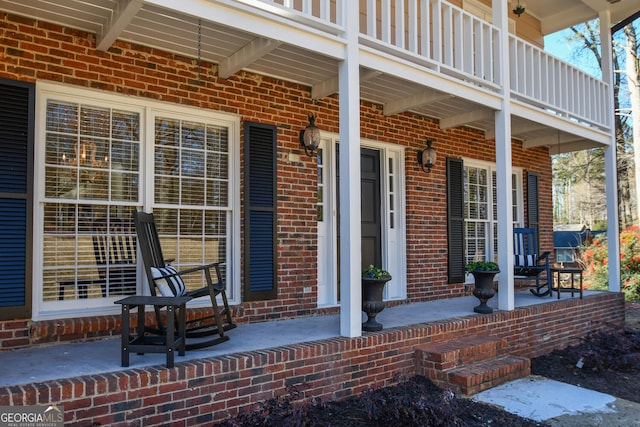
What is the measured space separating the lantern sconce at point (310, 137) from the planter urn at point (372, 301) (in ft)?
5.69

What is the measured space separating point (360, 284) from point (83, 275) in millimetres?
2354

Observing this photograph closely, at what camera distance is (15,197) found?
12.4 ft

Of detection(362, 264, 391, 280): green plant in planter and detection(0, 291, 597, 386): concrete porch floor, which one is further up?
detection(362, 264, 391, 280): green plant in planter

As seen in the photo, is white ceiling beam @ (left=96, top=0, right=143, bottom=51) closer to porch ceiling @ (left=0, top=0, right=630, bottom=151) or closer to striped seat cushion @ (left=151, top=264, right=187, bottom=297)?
porch ceiling @ (left=0, top=0, right=630, bottom=151)

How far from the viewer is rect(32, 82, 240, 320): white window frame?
13.1ft

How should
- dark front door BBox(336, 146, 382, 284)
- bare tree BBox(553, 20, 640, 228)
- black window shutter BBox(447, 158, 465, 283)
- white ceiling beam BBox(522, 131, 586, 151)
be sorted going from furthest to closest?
1. bare tree BBox(553, 20, 640, 228)
2. white ceiling beam BBox(522, 131, 586, 151)
3. black window shutter BBox(447, 158, 465, 283)
4. dark front door BBox(336, 146, 382, 284)

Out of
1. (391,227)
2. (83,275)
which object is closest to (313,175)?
(391,227)

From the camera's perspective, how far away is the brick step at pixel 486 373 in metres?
4.27

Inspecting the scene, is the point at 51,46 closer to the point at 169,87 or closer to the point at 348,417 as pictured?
the point at 169,87

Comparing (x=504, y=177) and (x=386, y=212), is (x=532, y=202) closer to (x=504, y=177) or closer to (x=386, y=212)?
(x=504, y=177)

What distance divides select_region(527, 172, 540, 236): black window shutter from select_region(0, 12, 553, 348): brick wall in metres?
1.25

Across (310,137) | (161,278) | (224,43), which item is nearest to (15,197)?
(161,278)

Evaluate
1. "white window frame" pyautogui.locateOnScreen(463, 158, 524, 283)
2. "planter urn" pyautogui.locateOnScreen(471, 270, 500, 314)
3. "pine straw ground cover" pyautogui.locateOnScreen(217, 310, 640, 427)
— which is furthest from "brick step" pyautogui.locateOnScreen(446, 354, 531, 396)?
"white window frame" pyautogui.locateOnScreen(463, 158, 524, 283)

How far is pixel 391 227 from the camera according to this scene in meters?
6.65
